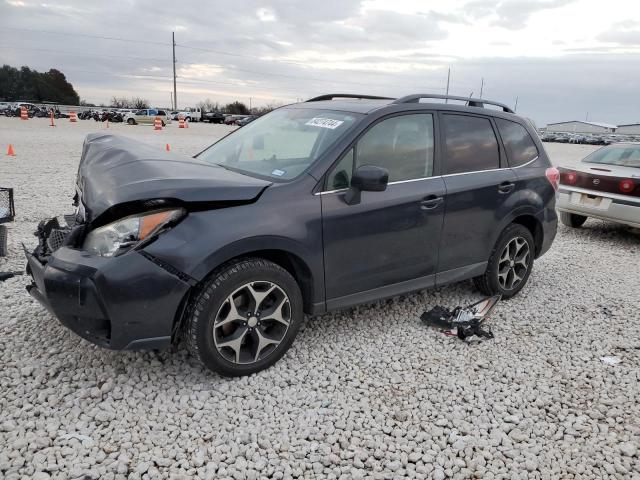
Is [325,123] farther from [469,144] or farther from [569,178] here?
[569,178]

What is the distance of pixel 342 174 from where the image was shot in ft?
11.6

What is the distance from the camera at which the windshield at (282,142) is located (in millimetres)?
3615

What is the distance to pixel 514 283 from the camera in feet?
16.3

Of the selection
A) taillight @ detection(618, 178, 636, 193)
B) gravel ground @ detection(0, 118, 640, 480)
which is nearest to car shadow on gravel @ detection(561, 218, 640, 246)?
taillight @ detection(618, 178, 636, 193)

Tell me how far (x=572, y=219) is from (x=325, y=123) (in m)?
6.36

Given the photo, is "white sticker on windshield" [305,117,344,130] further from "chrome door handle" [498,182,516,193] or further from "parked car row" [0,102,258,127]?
"parked car row" [0,102,258,127]

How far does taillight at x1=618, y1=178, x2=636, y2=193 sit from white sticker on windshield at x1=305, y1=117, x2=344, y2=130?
5360mm

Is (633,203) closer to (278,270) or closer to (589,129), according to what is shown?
(278,270)

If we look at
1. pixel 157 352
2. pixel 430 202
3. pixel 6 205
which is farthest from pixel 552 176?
pixel 6 205

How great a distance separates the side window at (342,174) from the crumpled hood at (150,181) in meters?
0.47

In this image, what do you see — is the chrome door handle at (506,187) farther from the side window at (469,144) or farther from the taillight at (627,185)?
the taillight at (627,185)

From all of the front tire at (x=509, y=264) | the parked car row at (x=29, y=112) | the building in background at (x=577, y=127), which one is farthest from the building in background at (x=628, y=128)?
the front tire at (x=509, y=264)

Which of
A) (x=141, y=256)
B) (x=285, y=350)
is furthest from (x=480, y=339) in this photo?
(x=141, y=256)

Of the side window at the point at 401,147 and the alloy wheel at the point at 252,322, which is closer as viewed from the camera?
the alloy wheel at the point at 252,322
